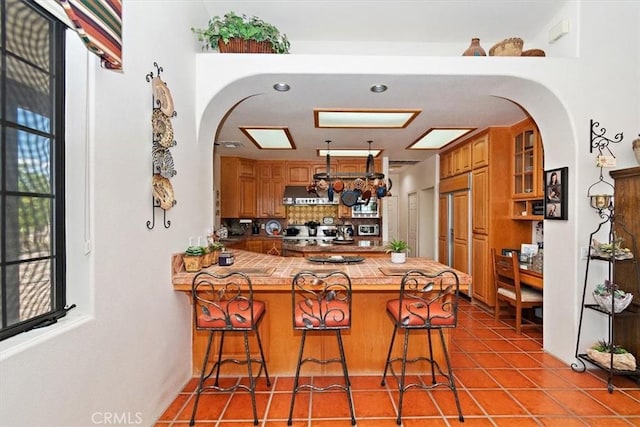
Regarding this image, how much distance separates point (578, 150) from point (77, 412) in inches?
146

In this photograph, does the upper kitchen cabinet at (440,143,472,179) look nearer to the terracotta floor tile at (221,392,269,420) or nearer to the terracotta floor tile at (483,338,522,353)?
the terracotta floor tile at (483,338,522,353)

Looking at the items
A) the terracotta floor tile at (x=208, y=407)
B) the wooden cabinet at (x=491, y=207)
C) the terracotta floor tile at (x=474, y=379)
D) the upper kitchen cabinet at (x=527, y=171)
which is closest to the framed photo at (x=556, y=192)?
the upper kitchen cabinet at (x=527, y=171)

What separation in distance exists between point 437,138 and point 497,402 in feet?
11.8

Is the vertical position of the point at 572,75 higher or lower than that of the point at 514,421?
higher

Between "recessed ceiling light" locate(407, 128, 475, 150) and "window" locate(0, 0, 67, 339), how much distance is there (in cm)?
401

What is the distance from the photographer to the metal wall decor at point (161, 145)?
1.96 m

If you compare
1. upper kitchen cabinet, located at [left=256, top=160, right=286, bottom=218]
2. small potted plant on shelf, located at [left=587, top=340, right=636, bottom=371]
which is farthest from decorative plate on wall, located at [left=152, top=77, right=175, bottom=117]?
upper kitchen cabinet, located at [left=256, top=160, right=286, bottom=218]

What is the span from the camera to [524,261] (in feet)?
13.0

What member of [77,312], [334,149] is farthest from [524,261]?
[77,312]

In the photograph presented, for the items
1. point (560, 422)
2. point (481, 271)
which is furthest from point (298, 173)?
point (560, 422)

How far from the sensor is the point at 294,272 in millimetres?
2463

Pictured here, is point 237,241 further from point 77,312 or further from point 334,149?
point 77,312

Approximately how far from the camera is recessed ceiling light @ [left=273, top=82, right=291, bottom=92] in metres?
2.79

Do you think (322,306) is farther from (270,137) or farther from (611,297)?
(270,137)
